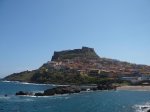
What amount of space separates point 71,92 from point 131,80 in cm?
4226

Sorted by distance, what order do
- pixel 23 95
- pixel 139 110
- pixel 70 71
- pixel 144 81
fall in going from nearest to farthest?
pixel 139 110 < pixel 23 95 < pixel 144 81 < pixel 70 71

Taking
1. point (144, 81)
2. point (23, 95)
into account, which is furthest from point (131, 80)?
point (23, 95)

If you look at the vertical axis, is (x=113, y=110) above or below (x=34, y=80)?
below

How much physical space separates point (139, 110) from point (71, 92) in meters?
38.4

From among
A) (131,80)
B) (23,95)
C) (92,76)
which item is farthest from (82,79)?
(23,95)

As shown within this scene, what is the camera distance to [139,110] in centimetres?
4788

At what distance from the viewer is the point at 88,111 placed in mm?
48469

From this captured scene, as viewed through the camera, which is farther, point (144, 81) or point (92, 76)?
point (92, 76)

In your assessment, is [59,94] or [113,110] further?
[59,94]

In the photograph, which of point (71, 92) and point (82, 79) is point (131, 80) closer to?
point (82, 79)

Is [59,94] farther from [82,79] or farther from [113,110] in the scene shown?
[82,79]

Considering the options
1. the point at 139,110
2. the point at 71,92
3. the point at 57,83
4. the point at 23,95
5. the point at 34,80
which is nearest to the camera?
the point at 139,110

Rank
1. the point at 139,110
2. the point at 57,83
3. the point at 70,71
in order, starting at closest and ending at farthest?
the point at 139,110 → the point at 57,83 → the point at 70,71

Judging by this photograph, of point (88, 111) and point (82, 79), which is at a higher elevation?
point (82, 79)
